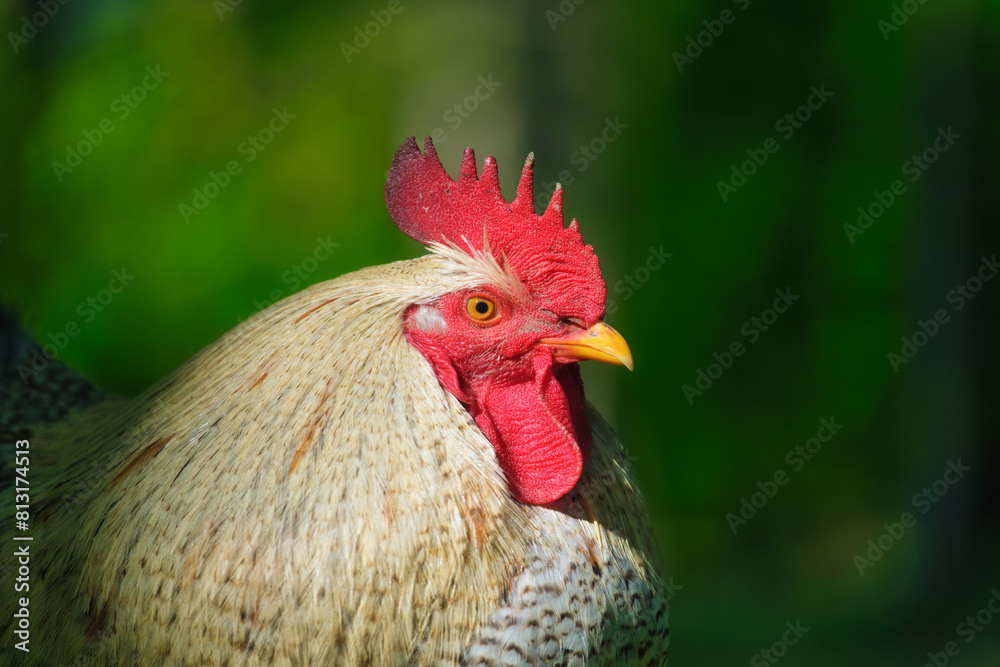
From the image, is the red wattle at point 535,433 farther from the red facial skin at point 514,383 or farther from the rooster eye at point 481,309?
the rooster eye at point 481,309

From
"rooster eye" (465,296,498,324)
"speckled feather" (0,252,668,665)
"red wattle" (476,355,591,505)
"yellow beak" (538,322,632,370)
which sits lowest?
"speckled feather" (0,252,668,665)

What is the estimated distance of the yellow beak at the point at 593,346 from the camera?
2.35 meters

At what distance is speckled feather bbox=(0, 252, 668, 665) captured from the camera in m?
2.05

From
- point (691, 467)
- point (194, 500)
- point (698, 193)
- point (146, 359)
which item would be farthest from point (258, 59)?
point (194, 500)

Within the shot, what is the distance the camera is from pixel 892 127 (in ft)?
29.2

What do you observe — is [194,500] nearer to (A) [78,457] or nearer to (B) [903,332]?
(A) [78,457]

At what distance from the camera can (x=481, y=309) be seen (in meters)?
2.40

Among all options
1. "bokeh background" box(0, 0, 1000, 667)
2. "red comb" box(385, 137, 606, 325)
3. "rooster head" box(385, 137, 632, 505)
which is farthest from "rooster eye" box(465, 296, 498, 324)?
"bokeh background" box(0, 0, 1000, 667)

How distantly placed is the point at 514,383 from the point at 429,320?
1.05ft

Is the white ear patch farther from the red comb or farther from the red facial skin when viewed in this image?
the red comb

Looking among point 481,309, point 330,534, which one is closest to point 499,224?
point 481,309

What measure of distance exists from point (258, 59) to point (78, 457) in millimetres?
7066

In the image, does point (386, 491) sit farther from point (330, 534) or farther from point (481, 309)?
point (481, 309)

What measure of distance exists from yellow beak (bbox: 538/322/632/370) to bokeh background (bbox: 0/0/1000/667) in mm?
4811
